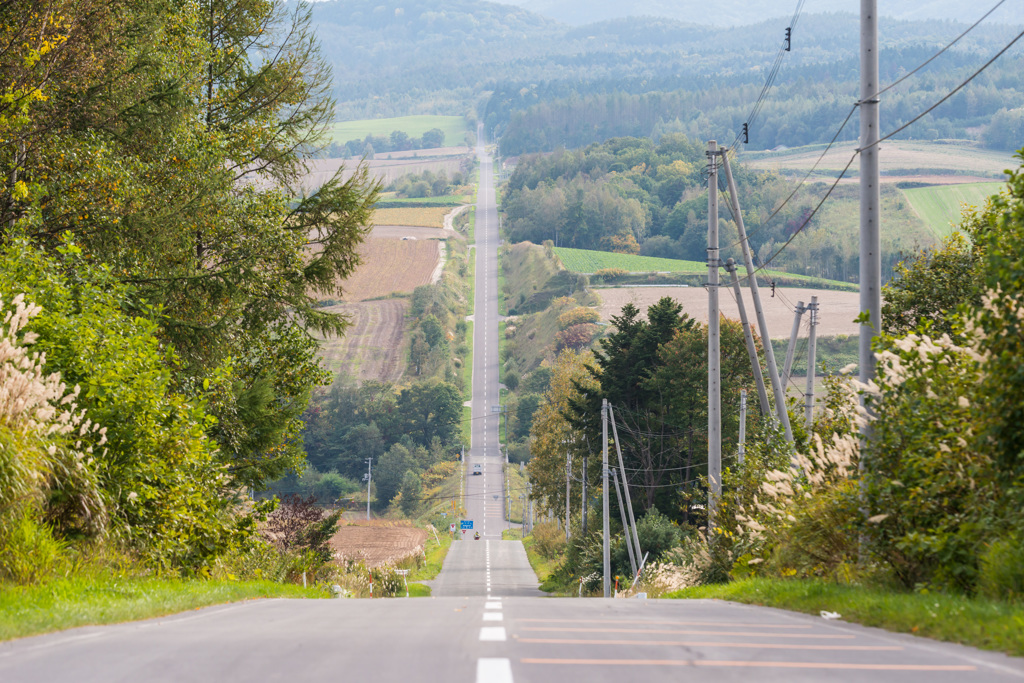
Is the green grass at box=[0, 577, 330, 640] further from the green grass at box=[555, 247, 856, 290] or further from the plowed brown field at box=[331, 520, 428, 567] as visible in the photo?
the green grass at box=[555, 247, 856, 290]

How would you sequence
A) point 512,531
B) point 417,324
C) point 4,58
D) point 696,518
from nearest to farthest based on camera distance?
point 4,58, point 696,518, point 512,531, point 417,324

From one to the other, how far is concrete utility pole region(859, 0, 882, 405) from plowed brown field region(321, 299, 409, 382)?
386 feet

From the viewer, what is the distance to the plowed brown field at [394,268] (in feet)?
528

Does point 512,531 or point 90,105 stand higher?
point 90,105

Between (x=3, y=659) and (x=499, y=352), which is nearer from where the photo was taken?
(x=3, y=659)

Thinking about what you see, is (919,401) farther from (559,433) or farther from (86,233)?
(559,433)

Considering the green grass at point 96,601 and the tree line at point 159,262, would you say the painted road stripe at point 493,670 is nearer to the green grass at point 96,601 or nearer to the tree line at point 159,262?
the green grass at point 96,601

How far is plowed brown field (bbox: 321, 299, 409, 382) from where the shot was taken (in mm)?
134500

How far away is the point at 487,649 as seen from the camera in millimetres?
5840

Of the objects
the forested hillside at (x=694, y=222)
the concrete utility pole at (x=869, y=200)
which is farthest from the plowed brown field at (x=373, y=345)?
the concrete utility pole at (x=869, y=200)

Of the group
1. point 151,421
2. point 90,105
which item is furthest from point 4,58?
point 151,421

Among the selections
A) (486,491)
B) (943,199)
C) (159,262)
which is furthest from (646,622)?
(943,199)

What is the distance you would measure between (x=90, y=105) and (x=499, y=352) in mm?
125487

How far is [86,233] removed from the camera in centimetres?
1691
